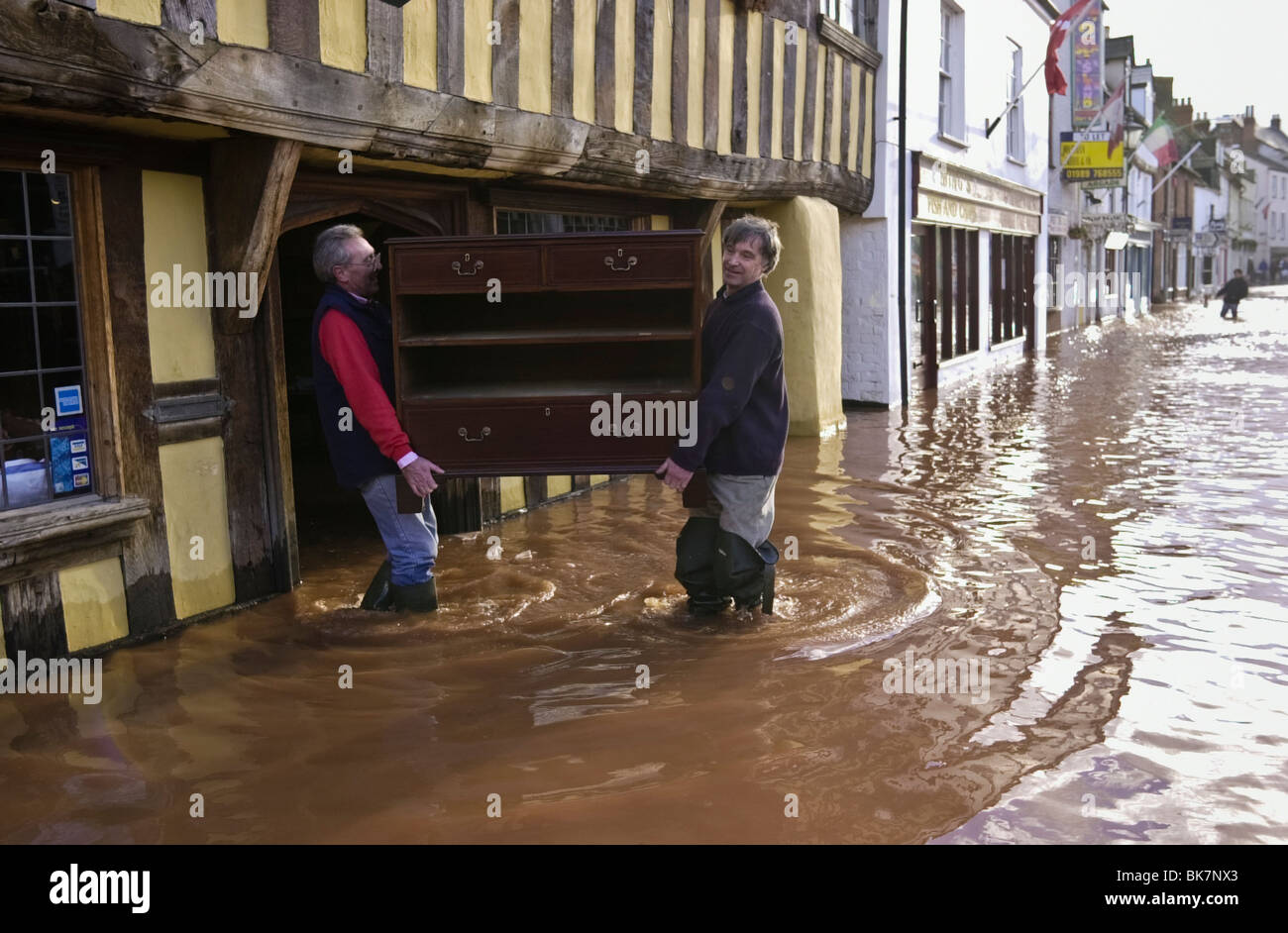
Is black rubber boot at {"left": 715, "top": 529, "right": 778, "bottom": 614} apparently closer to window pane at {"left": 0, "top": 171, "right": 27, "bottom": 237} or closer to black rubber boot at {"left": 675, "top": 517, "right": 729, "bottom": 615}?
black rubber boot at {"left": 675, "top": 517, "right": 729, "bottom": 615}

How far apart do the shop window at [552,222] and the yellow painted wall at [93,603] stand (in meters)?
3.53

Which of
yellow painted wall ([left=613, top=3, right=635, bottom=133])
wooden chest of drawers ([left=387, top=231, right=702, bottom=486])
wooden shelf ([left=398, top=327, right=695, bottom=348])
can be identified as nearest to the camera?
wooden chest of drawers ([left=387, top=231, right=702, bottom=486])

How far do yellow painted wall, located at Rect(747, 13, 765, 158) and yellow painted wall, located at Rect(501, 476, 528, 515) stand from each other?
3.36 m

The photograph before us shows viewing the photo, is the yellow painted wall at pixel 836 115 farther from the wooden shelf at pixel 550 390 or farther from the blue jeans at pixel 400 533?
the blue jeans at pixel 400 533

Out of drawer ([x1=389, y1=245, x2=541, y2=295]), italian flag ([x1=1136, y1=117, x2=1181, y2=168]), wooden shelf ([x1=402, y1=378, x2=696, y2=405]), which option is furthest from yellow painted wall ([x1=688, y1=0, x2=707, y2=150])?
italian flag ([x1=1136, y1=117, x2=1181, y2=168])

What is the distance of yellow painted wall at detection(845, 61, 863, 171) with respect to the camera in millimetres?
11398

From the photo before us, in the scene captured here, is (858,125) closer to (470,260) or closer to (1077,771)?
(470,260)

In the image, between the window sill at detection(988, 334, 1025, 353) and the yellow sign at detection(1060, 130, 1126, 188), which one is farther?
the yellow sign at detection(1060, 130, 1126, 188)

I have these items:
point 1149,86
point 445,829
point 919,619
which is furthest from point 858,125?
point 1149,86

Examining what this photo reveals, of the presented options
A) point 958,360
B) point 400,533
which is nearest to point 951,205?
point 958,360

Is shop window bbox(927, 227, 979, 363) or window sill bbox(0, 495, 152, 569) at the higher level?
shop window bbox(927, 227, 979, 363)

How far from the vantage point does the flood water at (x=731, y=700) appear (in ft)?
10.8

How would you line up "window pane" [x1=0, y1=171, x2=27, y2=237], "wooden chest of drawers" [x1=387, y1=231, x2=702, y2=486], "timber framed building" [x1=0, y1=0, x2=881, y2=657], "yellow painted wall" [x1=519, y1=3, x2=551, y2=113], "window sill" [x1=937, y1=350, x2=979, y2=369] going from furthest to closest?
"window sill" [x1=937, y1=350, x2=979, y2=369] → "yellow painted wall" [x1=519, y1=3, x2=551, y2=113] → "wooden chest of drawers" [x1=387, y1=231, x2=702, y2=486] → "window pane" [x1=0, y1=171, x2=27, y2=237] → "timber framed building" [x1=0, y1=0, x2=881, y2=657]
